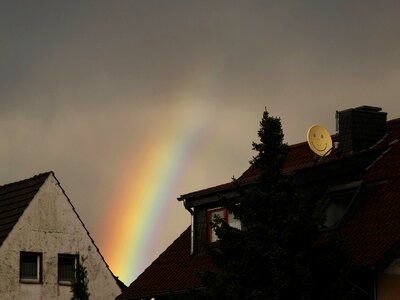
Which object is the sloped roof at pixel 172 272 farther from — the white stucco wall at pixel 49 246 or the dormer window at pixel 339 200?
the white stucco wall at pixel 49 246

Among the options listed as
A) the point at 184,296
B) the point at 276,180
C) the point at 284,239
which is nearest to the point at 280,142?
the point at 276,180

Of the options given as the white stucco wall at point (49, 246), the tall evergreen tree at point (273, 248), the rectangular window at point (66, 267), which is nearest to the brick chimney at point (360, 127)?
the tall evergreen tree at point (273, 248)

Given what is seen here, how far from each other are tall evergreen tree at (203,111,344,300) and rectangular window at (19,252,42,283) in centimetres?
1420

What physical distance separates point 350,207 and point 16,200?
15992 mm

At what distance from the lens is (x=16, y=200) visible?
4075 centimetres

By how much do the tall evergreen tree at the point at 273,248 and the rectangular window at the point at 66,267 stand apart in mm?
14617

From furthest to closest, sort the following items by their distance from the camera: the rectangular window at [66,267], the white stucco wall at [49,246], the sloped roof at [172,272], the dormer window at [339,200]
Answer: the rectangular window at [66,267], the white stucco wall at [49,246], the sloped roof at [172,272], the dormer window at [339,200]

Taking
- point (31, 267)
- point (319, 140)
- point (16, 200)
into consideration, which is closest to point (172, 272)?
point (319, 140)

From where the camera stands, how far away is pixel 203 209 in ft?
112

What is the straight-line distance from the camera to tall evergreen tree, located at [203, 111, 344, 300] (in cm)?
2491

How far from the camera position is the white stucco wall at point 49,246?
38469 mm

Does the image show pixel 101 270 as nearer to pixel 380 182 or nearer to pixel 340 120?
pixel 340 120

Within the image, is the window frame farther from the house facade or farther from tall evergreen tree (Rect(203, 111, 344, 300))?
tall evergreen tree (Rect(203, 111, 344, 300))

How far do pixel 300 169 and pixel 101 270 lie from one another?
1345 cm
